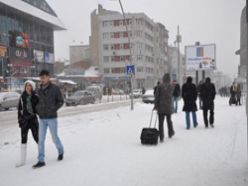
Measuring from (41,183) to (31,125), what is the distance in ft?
5.62

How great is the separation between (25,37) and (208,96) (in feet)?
140

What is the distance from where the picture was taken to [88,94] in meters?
31.6

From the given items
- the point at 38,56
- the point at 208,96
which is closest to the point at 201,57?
the point at 208,96

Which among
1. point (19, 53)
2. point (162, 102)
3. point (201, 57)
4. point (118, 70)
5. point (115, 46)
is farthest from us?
point (115, 46)

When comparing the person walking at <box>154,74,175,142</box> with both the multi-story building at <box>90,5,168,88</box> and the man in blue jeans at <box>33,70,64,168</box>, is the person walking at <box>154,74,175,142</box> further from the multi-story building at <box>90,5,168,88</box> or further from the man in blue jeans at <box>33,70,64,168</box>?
the multi-story building at <box>90,5,168,88</box>

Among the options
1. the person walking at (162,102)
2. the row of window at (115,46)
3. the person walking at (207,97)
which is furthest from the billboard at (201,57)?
the row of window at (115,46)

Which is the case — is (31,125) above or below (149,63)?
below

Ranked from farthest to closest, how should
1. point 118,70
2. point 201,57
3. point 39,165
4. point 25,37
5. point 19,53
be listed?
point 118,70, point 25,37, point 19,53, point 201,57, point 39,165

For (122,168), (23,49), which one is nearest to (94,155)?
(122,168)

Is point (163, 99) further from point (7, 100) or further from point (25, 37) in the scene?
point (25, 37)

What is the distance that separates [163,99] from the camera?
8133 mm

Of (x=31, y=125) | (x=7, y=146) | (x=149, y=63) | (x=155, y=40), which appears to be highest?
(x=155, y=40)

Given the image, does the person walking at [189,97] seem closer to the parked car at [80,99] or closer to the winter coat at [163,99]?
the winter coat at [163,99]

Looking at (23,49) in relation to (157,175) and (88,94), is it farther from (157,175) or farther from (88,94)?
(157,175)
